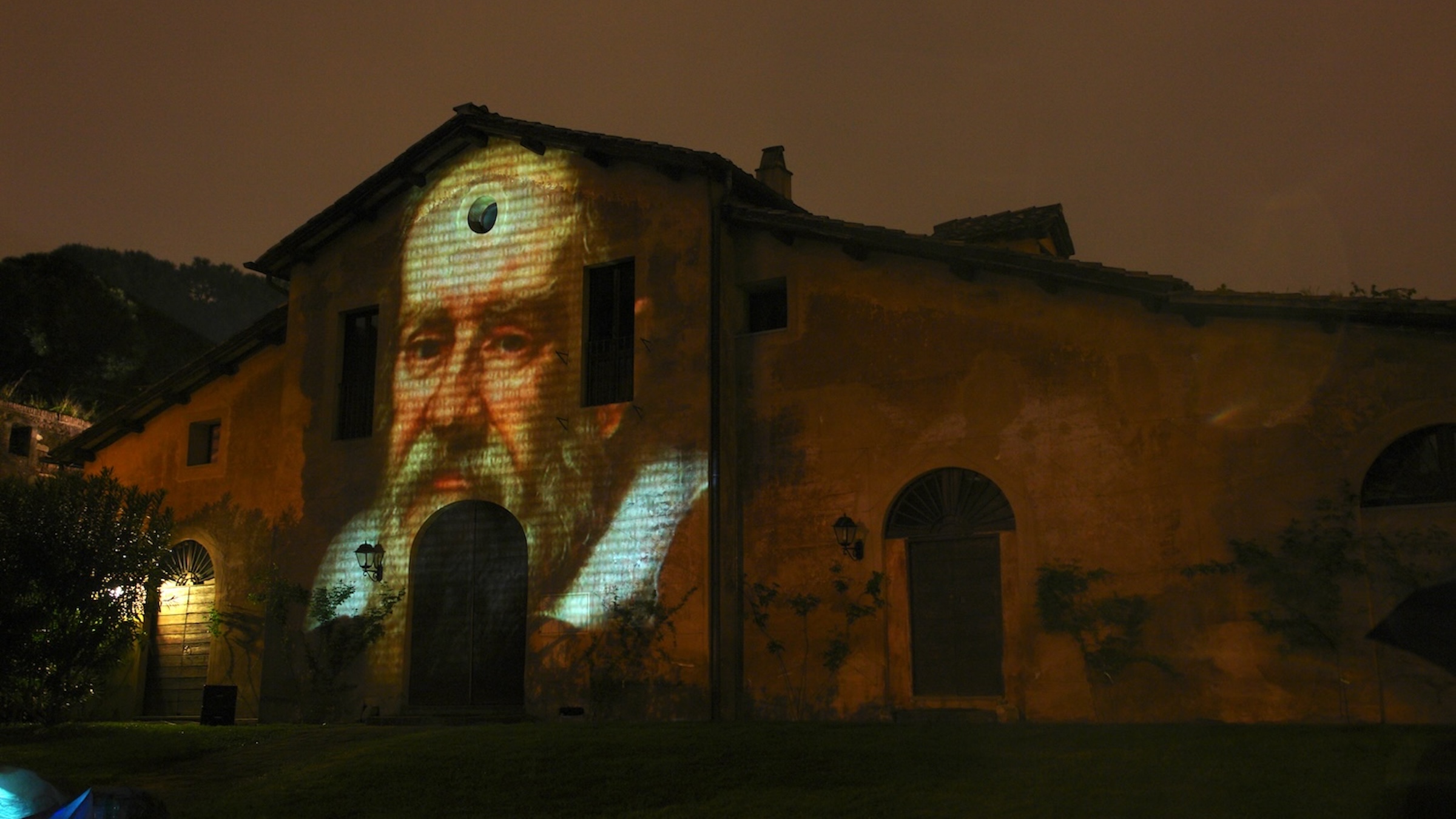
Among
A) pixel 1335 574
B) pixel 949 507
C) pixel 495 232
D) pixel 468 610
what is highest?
pixel 495 232

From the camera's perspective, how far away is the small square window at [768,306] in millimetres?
17938

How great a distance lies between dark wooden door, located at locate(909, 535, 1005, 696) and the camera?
1545cm

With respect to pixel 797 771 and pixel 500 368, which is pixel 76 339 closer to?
pixel 500 368

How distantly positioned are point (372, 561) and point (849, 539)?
7.59 meters

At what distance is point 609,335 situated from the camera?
18625 mm

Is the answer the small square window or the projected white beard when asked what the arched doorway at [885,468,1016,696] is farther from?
the projected white beard

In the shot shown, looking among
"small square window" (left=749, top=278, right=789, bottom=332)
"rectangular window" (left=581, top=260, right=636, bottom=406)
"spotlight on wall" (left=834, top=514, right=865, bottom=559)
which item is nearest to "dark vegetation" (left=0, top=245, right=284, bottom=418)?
"rectangular window" (left=581, top=260, right=636, bottom=406)

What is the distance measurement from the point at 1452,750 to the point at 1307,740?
3.68 ft

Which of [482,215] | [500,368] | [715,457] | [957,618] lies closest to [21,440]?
[482,215]

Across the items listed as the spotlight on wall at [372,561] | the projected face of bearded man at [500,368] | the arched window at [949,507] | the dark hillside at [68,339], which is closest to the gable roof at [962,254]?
the arched window at [949,507]

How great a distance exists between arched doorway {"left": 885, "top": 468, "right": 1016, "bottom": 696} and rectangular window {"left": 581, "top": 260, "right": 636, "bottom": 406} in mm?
4494

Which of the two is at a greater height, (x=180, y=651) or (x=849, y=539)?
(x=849, y=539)

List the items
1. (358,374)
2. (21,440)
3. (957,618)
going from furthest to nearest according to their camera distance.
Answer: (21,440), (358,374), (957,618)

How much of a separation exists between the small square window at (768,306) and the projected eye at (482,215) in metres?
4.48
